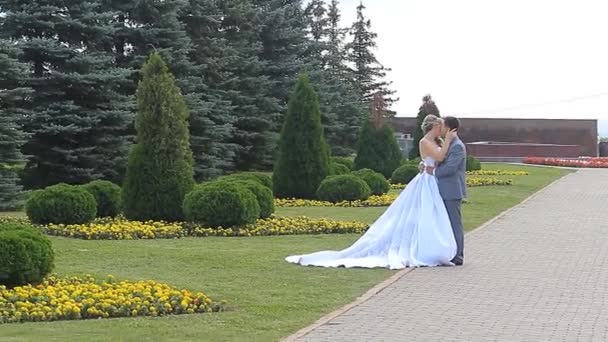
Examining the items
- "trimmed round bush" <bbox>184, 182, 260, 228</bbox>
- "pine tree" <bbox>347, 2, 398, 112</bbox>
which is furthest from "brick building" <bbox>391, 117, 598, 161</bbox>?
"trimmed round bush" <bbox>184, 182, 260, 228</bbox>

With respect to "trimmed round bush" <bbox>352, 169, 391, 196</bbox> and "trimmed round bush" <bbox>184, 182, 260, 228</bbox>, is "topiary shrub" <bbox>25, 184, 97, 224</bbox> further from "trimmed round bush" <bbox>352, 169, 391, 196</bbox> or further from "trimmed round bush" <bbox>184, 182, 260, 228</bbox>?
"trimmed round bush" <bbox>352, 169, 391, 196</bbox>

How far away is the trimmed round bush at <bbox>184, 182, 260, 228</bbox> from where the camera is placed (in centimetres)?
1529

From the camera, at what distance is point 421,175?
12.2m

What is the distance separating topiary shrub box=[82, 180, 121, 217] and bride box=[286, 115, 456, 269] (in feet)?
20.4

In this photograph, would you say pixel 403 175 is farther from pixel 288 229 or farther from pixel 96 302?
pixel 96 302

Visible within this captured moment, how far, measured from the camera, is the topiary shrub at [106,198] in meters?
17.1

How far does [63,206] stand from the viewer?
1556 centimetres

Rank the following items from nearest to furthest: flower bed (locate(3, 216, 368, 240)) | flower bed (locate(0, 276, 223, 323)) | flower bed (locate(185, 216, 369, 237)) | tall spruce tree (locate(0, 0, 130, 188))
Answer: flower bed (locate(0, 276, 223, 323)) < flower bed (locate(3, 216, 368, 240)) < flower bed (locate(185, 216, 369, 237)) < tall spruce tree (locate(0, 0, 130, 188))

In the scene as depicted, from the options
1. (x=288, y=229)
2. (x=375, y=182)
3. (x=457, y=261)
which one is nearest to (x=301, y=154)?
(x=375, y=182)

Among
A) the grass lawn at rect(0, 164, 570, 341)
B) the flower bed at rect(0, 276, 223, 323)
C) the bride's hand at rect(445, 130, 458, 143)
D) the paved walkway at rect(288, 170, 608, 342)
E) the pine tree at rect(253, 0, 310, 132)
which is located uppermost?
the pine tree at rect(253, 0, 310, 132)

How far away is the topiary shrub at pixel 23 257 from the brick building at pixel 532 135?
50.1m

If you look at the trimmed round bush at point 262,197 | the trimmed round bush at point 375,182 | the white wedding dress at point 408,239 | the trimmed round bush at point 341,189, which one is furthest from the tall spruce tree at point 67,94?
the white wedding dress at point 408,239

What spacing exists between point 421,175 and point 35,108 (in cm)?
1460

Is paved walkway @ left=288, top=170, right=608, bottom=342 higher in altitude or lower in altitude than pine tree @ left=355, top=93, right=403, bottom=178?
lower
